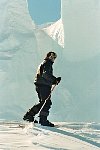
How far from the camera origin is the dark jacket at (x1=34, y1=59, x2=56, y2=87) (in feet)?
25.5

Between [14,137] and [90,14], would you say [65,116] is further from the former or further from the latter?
[14,137]

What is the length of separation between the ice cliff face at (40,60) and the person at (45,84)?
898 inches

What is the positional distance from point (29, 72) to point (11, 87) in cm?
182

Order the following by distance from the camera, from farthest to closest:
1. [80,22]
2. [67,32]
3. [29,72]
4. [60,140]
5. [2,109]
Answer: [80,22], [67,32], [29,72], [2,109], [60,140]

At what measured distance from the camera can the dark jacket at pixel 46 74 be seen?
776 cm

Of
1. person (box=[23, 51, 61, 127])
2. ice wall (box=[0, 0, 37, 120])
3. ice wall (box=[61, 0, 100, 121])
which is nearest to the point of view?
person (box=[23, 51, 61, 127])

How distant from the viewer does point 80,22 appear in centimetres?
4009

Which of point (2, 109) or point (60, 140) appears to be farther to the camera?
point (2, 109)

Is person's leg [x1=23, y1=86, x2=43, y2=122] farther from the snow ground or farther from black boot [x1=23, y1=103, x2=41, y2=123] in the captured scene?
the snow ground

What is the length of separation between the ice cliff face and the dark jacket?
75.1 ft

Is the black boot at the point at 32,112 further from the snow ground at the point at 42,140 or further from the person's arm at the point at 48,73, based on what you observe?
the snow ground at the point at 42,140

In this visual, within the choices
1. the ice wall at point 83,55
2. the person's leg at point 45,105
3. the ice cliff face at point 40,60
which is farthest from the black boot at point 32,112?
the ice wall at point 83,55

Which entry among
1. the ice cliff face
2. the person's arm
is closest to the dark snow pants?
the person's arm

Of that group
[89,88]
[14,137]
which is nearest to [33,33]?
[89,88]
